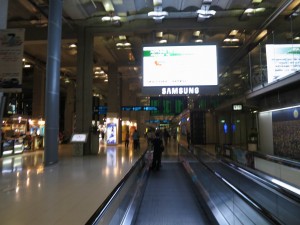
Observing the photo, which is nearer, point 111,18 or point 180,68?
point 180,68

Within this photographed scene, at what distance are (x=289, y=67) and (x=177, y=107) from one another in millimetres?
22059

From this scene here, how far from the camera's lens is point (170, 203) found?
7.81 metres

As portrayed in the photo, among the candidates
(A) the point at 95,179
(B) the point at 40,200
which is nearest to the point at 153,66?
(A) the point at 95,179

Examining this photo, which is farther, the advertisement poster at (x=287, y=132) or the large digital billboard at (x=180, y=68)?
the advertisement poster at (x=287, y=132)

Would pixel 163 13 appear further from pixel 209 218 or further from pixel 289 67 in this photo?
pixel 209 218

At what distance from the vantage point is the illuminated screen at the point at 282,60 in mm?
11188

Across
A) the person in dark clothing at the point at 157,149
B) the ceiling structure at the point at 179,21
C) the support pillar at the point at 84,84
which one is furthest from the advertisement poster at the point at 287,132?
the support pillar at the point at 84,84

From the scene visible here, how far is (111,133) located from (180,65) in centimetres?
1633

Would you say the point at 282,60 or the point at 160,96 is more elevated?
the point at 282,60

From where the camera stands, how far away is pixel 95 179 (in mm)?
8930

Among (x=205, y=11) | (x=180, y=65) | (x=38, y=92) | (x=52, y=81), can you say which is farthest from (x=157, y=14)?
(x=38, y=92)

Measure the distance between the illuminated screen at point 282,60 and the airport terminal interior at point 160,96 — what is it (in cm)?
5

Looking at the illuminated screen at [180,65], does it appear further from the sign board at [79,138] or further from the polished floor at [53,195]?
the sign board at [79,138]

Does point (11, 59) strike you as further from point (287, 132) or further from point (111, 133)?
point (111, 133)
